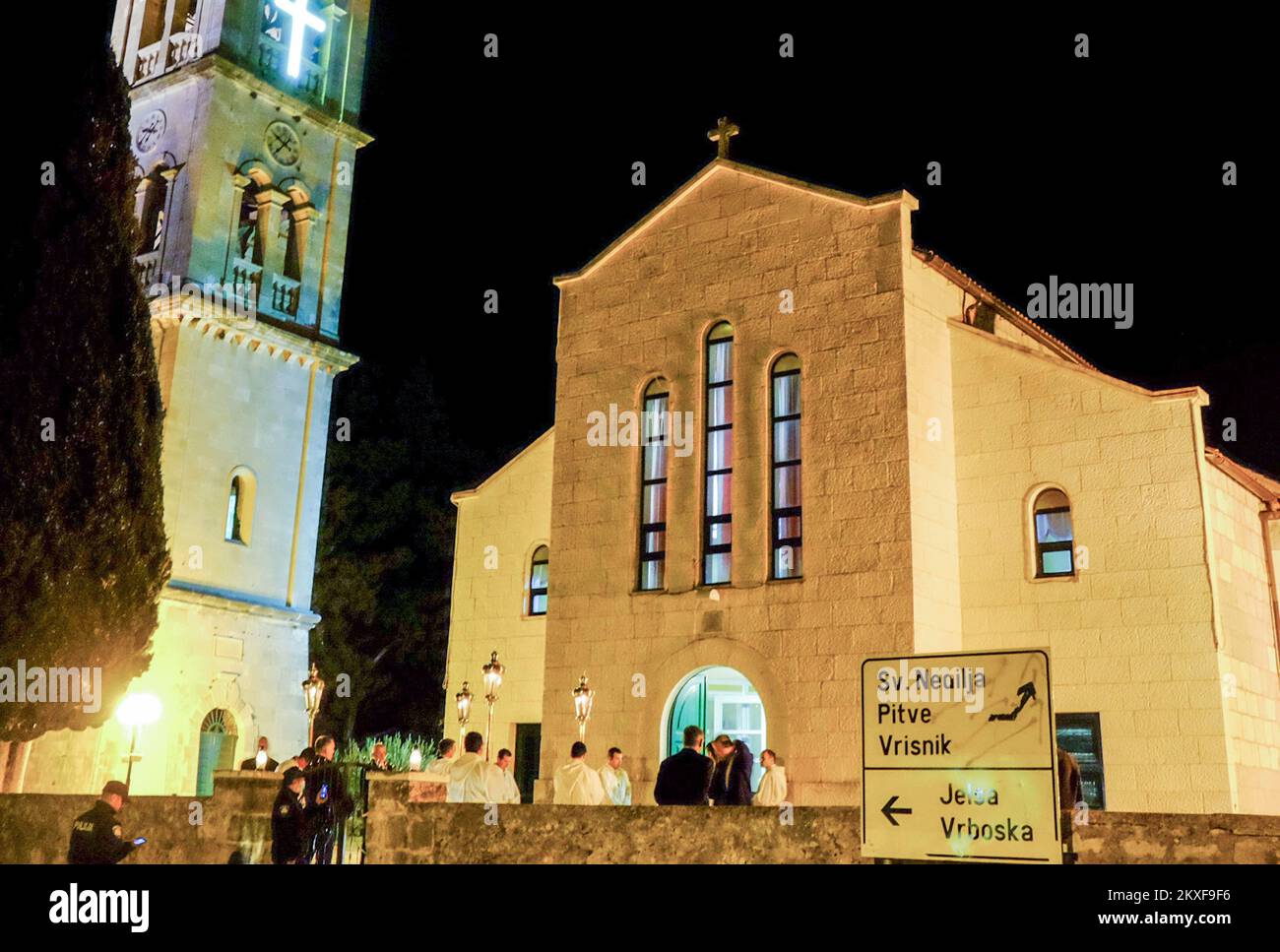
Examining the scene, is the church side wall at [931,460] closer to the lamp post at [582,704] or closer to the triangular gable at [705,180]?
the triangular gable at [705,180]

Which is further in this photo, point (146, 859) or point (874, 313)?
point (874, 313)

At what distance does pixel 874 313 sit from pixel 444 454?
1057 inches

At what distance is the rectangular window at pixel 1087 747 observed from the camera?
53.7ft

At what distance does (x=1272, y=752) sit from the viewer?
17.3 m

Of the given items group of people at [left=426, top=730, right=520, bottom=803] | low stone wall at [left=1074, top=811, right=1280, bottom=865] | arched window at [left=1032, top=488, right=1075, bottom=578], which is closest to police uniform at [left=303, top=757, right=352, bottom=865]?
group of people at [left=426, top=730, right=520, bottom=803]

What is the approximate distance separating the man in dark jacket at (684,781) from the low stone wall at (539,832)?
156cm

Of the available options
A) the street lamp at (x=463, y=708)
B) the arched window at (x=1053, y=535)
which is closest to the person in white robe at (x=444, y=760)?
the street lamp at (x=463, y=708)

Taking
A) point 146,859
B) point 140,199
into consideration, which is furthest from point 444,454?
point 146,859

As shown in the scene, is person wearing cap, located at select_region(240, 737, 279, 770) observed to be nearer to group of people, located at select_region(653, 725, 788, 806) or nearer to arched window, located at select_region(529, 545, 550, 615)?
arched window, located at select_region(529, 545, 550, 615)

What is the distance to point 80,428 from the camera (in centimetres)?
1962

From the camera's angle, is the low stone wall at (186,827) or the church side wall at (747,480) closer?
the low stone wall at (186,827)

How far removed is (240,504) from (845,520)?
47.7 feet

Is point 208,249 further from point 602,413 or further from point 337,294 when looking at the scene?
point 602,413

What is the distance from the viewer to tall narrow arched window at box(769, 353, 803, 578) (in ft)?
60.4
